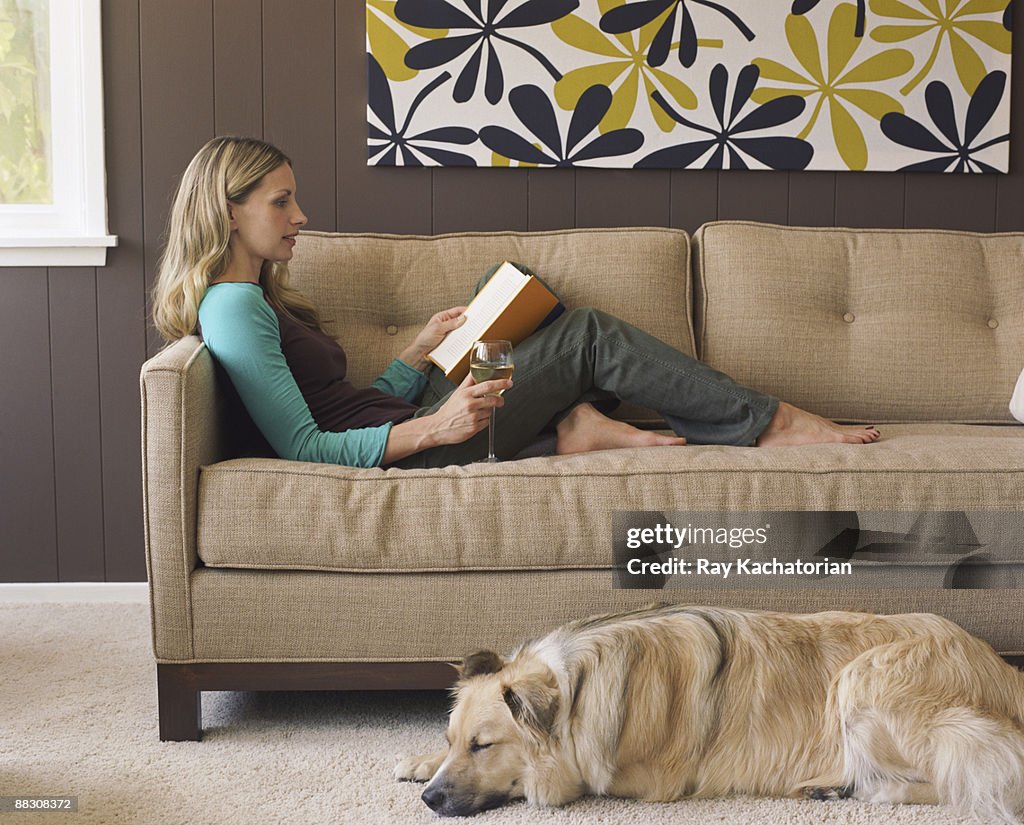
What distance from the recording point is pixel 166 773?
187cm

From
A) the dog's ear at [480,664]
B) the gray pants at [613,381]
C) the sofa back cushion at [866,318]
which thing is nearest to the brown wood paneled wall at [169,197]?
the sofa back cushion at [866,318]

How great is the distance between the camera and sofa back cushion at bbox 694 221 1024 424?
8.91 feet

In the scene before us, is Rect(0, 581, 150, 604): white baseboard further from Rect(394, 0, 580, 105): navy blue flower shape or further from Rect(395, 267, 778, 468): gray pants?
Rect(394, 0, 580, 105): navy blue flower shape

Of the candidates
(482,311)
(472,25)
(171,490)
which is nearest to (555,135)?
(472,25)

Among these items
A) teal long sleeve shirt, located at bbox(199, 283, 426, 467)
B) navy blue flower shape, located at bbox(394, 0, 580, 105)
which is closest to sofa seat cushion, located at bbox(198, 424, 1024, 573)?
teal long sleeve shirt, located at bbox(199, 283, 426, 467)

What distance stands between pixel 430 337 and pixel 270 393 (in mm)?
551

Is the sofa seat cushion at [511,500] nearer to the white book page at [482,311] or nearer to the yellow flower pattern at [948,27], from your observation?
the white book page at [482,311]

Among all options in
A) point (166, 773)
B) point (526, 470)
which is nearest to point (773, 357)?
point (526, 470)

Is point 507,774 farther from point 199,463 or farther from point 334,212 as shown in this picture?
point 334,212

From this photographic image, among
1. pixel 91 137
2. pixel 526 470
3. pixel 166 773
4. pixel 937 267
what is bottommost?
pixel 166 773

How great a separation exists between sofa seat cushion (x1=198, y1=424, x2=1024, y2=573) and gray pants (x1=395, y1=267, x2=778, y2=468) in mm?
291

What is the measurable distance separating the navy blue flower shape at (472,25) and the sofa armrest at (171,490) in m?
1.37

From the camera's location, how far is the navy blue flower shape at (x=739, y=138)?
3.02 m

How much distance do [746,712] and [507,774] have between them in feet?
1.31
